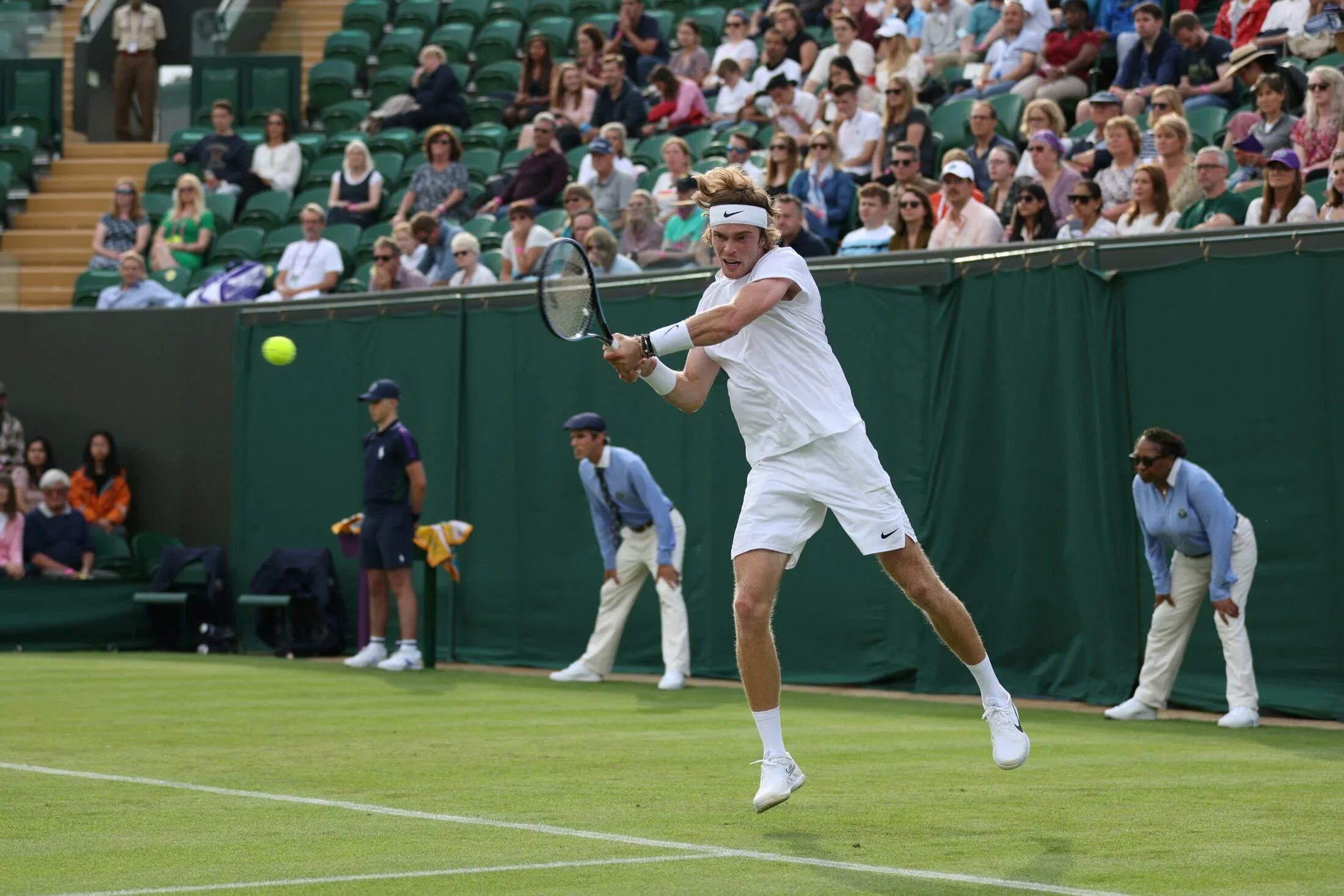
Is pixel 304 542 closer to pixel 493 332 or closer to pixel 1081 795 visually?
pixel 493 332

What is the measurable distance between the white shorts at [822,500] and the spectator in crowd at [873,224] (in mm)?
7275

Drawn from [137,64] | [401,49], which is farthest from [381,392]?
[137,64]

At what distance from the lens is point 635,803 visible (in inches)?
271

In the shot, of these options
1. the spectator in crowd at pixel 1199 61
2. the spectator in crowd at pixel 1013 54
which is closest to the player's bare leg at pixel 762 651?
the spectator in crowd at pixel 1199 61

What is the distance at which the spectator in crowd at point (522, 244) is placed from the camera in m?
15.8

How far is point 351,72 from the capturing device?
77.8ft

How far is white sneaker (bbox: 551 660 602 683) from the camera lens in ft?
46.4

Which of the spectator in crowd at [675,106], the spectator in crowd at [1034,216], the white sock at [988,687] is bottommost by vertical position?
the white sock at [988,687]

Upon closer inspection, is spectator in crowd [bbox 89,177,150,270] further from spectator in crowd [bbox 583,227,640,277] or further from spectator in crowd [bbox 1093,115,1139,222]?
spectator in crowd [bbox 1093,115,1139,222]

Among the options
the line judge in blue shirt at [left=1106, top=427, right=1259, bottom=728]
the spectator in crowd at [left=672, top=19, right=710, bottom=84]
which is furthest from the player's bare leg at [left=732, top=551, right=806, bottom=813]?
the spectator in crowd at [left=672, top=19, right=710, bottom=84]

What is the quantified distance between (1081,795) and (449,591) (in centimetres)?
988

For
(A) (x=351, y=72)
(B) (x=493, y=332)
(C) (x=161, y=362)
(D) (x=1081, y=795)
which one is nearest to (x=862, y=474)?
(D) (x=1081, y=795)

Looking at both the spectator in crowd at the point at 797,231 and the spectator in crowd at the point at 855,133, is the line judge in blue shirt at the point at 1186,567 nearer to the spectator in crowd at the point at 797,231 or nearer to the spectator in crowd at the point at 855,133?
the spectator in crowd at the point at 797,231

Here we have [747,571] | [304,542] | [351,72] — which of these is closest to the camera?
[747,571]
